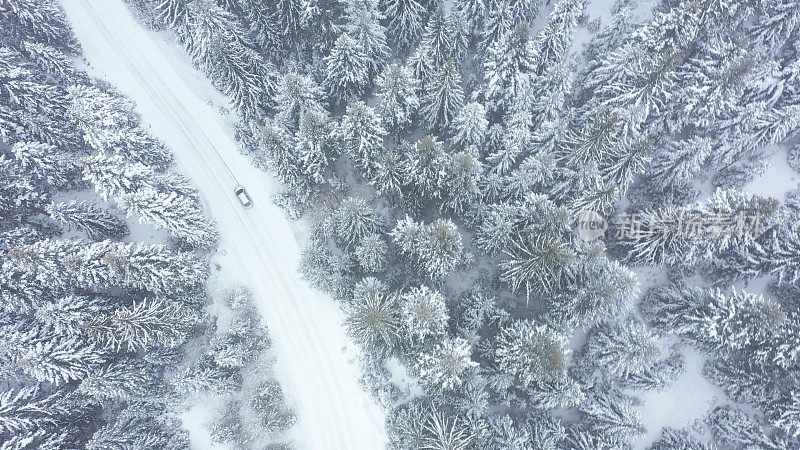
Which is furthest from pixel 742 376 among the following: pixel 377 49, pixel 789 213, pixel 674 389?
pixel 377 49

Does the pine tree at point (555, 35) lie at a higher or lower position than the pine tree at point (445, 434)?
higher

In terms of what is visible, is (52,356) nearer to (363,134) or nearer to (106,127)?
(106,127)

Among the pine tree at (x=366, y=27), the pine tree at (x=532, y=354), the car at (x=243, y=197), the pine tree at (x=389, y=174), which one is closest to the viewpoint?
the pine tree at (x=532, y=354)

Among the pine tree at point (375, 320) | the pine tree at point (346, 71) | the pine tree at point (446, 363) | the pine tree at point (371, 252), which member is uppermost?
the pine tree at point (346, 71)

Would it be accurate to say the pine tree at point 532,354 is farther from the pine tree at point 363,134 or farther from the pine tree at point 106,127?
the pine tree at point 106,127

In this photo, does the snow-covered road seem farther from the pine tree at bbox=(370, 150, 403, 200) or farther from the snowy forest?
the pine tree at bbox=(370, 150, 403, 200)

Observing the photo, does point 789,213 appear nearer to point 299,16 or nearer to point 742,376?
point 742,376

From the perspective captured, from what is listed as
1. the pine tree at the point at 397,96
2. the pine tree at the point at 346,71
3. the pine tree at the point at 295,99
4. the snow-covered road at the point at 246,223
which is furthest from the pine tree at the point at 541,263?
the pine tree at the point at 295,99
